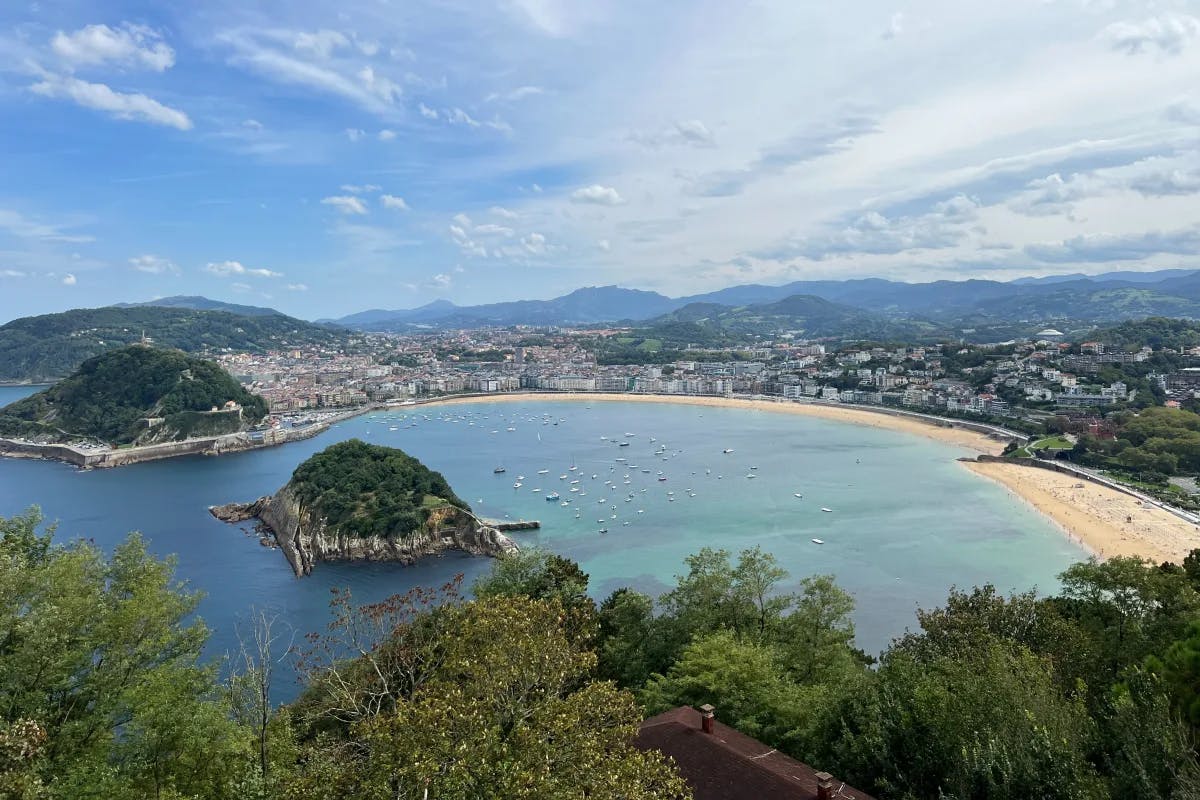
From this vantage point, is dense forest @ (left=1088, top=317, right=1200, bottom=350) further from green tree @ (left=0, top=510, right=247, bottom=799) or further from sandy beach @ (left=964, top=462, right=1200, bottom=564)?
green tree @ (left=0, top=510, right=247, bottom=799)

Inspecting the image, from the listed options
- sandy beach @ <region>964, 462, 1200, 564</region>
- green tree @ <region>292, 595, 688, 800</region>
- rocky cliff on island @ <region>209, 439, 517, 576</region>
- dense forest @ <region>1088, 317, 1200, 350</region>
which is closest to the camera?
green tree @ <region>292, 595, 688, 800</region>

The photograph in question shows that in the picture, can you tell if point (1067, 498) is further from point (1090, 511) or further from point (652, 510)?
point (652, 510)

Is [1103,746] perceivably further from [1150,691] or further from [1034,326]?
[1034,326]

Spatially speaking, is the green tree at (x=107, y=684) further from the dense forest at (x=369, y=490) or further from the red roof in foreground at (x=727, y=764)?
the dense forest at (x=369, y=490)

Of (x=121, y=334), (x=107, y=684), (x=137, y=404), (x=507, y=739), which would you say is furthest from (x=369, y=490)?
(x=121, y=334)

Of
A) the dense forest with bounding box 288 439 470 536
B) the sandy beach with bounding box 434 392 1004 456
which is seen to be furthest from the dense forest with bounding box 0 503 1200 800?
the sandy beach with bounding box 434 392 1004 456

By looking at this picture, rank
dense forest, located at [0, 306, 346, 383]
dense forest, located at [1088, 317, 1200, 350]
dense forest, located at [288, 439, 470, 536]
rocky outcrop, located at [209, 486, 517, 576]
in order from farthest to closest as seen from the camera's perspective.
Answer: dense forest, located at [0, 306, 346, 383] → dense forest, located at [1088, 317, 1200, 350] → dense forest, located at [288, 439, 470, 536] → rocky outcrop, located at [209, 486, 517, 576]

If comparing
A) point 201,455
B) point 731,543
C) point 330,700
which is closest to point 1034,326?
point 731,543
